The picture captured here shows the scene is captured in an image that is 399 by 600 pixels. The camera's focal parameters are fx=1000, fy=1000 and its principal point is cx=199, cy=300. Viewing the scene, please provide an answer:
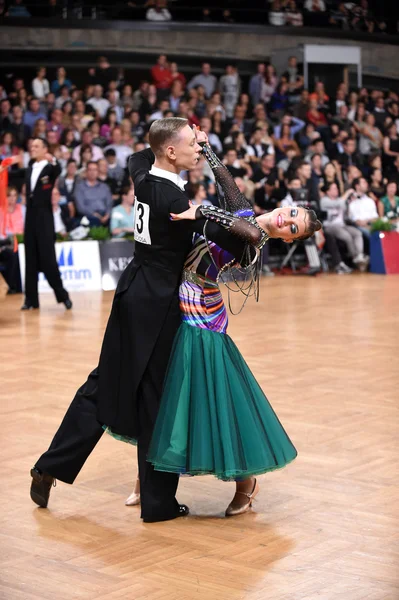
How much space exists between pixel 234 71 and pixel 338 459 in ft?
50.1

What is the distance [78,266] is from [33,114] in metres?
3.81

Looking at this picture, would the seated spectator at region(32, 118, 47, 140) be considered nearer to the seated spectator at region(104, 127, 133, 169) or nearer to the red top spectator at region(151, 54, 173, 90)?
the seated spectator at region(104, 127, 133, 169)

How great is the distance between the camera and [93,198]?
14.2m

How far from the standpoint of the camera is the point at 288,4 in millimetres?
22078

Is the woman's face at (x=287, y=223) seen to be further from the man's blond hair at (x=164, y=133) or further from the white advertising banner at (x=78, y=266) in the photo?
the white advertising banner at (x=78, y=266)

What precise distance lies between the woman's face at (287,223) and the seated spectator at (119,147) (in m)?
11.6

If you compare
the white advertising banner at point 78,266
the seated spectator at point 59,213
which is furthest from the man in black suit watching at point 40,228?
the seated spectator at point 59,213

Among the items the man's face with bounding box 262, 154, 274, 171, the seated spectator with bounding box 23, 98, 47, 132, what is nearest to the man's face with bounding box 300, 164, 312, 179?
the man's face with bounding box 262, 154, 274, 171

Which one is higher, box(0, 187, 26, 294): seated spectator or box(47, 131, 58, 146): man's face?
box(47, 131, 58, 146): man's face

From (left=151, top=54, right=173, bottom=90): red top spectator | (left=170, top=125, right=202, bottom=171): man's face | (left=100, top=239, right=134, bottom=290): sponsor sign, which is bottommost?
(left=100, top=239, right=134, bottom=290): sponsor sign

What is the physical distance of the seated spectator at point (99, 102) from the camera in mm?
16875

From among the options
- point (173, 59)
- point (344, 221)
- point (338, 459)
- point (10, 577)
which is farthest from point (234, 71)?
point (10, 577)

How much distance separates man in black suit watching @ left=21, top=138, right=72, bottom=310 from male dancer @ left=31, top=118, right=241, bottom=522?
22.8 ft

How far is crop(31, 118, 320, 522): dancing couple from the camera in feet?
13.6
